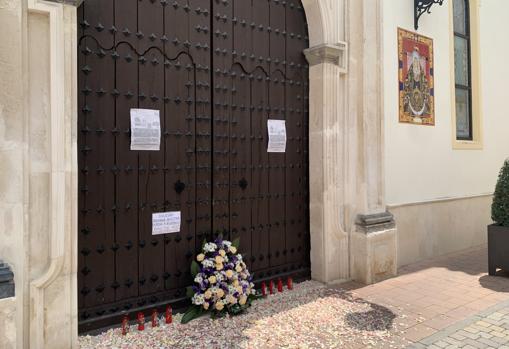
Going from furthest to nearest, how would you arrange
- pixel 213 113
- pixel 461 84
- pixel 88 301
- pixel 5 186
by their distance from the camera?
pixel 461 84, pixel 213 113, pixel 88 301, pixel 5 186

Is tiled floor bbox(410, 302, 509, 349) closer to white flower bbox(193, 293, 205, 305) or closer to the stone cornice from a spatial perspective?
white flower bbox(193, 293, 205, 305)

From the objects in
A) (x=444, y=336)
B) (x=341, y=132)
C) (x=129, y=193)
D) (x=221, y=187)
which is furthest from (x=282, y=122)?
(x=444, y=336)

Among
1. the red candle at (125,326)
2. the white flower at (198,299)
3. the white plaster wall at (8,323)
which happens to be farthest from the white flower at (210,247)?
the white plaster wall at (8,323)

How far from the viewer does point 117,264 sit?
3471 mm

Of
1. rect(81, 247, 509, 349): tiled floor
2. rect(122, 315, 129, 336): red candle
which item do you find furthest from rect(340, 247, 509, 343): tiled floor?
rect(122, 315, 129, 336): red candle

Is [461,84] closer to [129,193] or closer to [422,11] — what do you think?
[422,11]

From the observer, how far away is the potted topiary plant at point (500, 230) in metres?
5.05

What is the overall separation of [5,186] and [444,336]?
3.40 m

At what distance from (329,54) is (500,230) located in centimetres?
294

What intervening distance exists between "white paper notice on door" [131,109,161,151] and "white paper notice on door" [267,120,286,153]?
4.23ft

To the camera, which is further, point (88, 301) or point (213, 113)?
point (213, 113)

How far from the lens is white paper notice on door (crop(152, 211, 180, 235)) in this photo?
368 centimetres

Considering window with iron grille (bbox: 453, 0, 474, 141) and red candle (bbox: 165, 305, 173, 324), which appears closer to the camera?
red candle (bbox: 165, 305, 173, 324)

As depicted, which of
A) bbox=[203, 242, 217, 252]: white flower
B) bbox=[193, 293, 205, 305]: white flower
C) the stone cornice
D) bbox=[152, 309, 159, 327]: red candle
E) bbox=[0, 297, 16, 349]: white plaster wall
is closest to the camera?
bbox=[0, 297, 16, 349]: white plaster wall
